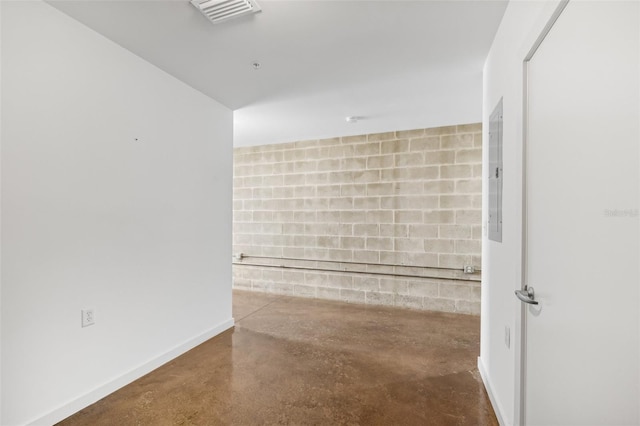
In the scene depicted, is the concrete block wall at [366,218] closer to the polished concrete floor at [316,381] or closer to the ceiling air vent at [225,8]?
the polished concrete floor at [316,381]

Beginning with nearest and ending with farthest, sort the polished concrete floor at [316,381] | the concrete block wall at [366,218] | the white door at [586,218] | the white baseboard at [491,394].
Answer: the white door at [586,218]
the white baseboard at [491,394]
the polished concrete floor at [316,381]
the concrete block wall at [366,218]

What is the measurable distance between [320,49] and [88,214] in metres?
2.04

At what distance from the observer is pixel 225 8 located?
1.84 m

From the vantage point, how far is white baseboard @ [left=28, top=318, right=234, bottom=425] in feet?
6.12

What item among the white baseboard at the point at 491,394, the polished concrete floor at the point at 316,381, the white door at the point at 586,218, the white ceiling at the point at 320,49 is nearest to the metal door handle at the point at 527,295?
the white door at the point at 586,218

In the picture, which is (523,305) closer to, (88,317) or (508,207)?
(508,207)

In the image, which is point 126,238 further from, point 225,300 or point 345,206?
point 345,206

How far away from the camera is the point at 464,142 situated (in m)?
4.21

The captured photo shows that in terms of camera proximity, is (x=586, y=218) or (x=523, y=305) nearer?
(x=586, y=218)

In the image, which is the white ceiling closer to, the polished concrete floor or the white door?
the white door

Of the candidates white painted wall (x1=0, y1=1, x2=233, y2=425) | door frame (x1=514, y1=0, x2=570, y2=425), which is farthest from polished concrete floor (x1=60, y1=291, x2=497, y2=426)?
door frame (x1=514, y1=0, x2=570, y2=425)

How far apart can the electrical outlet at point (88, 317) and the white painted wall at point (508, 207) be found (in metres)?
2.63

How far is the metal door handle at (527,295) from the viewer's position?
4.41 ft

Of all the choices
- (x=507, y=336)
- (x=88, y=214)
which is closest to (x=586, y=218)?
(x=507, y=336)
